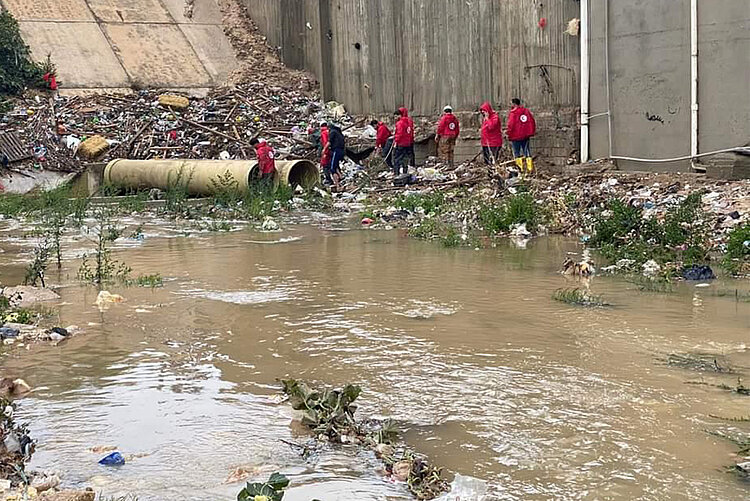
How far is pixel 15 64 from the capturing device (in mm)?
20266

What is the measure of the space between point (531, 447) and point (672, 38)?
9.64 metres

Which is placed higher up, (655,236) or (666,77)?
(666,77)

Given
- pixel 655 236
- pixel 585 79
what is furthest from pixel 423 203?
pixel 655 236

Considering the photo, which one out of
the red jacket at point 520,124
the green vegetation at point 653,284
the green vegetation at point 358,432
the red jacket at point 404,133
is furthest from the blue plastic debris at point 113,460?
the red jacket at point 404,133

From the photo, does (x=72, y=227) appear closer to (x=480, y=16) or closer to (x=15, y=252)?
(x=15, y=252)

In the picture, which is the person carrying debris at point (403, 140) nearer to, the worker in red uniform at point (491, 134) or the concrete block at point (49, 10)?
the worker in red uniform at point (491, 134)

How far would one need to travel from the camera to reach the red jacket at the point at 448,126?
16359mm

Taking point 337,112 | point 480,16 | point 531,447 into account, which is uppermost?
point 480,16

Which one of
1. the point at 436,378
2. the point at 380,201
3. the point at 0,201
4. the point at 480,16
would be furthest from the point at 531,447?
the point at 480,16

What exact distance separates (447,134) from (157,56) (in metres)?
8.84

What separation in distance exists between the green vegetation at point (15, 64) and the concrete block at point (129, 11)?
2628 mm

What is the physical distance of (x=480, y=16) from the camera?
53.4ft

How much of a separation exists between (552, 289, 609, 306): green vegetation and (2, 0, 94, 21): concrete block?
1767 centimetres

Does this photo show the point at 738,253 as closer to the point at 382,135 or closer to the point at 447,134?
the point at 447,134
